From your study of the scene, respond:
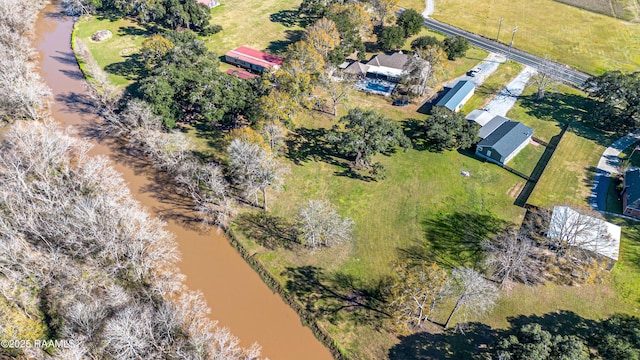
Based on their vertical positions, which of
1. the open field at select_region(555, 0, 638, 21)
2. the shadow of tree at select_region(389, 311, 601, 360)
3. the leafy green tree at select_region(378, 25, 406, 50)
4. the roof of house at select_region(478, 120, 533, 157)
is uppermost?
the open field at select_region(555, 0, 638, 21)

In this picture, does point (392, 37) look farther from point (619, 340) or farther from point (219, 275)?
point (619, 340)

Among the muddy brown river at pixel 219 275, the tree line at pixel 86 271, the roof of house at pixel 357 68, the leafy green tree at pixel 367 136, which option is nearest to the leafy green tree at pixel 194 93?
the muddy brown river at pixel 219 275

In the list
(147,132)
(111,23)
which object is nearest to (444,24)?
(147,132)

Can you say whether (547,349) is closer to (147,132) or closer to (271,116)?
(271,116)

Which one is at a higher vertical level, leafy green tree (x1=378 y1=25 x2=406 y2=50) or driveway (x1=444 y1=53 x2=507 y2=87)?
leafy green tree (x1=378 y1=25 x2=406 y2=50)

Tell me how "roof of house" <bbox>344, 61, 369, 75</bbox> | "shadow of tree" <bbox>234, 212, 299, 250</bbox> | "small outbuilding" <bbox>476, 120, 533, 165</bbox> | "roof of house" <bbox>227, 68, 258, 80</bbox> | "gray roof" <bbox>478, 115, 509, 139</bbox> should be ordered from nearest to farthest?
"shadow of tree" <bbox>234, 212, 299, 250</bbox>, "small outbuilding" <bbox>476, 120, 533, 165</bbox>, "gray roof" <bbox>478, 115, 509, 139</bbox>, "roof of house" <bbox>227, 68, 258, 80</bbox>, "roof of house" <bbox>344, 61, 369, 75</bbox>

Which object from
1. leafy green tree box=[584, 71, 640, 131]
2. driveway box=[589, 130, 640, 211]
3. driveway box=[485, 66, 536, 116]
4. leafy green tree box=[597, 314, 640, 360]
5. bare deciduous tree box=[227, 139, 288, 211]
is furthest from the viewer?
driveway box=[485, 66, 536, 116]

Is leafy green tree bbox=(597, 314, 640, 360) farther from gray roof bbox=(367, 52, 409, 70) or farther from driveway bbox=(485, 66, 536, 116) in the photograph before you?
gray roof bbox=(367, 52, 409, 70)

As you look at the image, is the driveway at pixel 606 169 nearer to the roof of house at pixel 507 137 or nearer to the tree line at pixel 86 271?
the roof of house at pixel 507 137

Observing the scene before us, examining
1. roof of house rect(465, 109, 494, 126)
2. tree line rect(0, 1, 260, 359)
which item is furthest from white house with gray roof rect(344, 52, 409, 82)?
tree line rect(0, 1, 260, 359)
